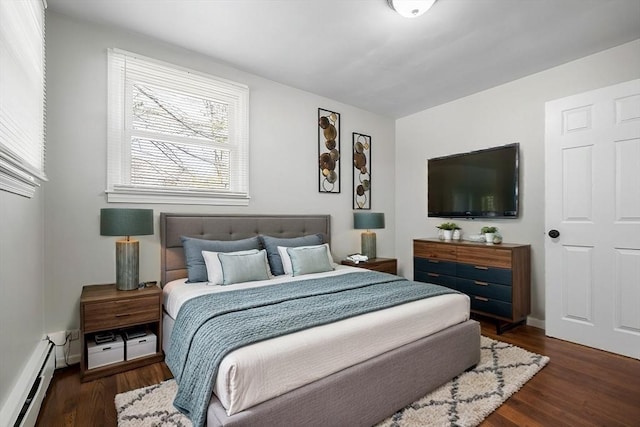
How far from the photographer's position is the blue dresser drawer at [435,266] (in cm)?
362

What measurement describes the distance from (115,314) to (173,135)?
5.45 feet

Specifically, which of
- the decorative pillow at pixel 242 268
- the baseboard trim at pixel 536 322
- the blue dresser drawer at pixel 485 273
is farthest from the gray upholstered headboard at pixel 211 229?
the baseboard trim at pixel 536 322

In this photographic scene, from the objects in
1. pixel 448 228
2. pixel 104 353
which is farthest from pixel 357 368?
pixel 448 228

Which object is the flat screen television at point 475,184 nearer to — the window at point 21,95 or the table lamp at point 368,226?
the table lamp at point 368,226

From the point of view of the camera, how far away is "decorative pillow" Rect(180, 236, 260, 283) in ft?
8.68

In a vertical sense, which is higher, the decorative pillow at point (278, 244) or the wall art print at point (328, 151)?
the wall art print at point (328, 151)

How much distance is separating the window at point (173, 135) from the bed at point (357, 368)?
951mm

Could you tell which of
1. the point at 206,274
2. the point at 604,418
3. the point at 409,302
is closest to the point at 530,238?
the point at 604,418

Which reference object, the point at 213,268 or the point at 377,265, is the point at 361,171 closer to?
the point at 377,265

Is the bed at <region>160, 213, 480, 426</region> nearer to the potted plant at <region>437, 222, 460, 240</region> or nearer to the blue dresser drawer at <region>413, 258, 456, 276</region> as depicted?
the blue dresser drawer at <region>413, 258, 456, 276</region>

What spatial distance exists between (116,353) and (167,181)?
1.50m

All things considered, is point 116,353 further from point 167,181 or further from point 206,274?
point 167,181

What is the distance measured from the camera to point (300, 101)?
3850mm

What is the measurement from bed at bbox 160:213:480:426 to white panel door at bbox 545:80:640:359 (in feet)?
4.45
